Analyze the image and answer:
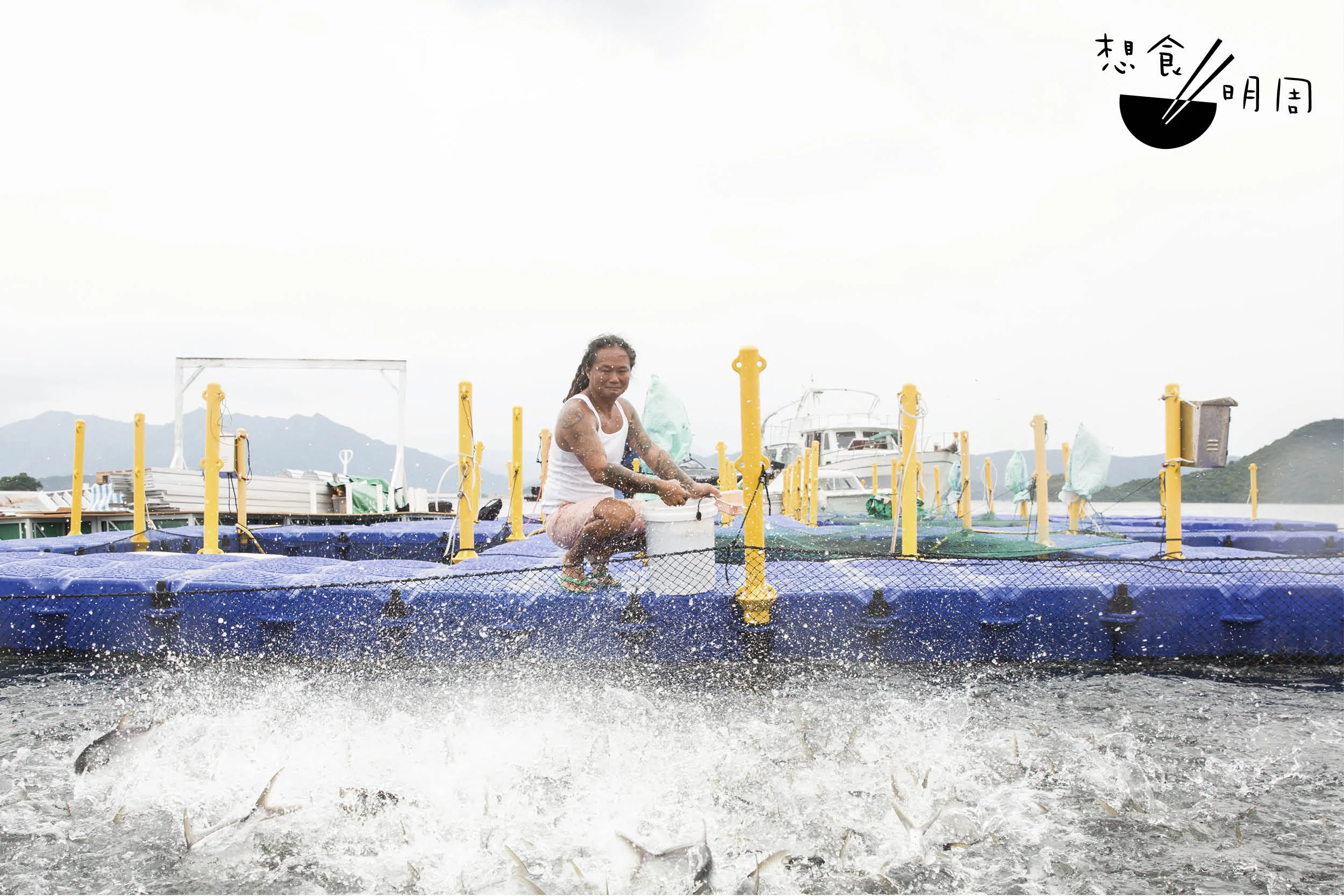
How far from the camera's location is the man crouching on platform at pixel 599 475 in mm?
4590

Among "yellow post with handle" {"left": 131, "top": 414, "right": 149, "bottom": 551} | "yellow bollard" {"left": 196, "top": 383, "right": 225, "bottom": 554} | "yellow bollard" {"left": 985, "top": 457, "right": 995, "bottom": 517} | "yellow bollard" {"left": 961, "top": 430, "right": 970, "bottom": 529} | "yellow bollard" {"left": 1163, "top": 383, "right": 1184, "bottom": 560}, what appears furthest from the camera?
"yellow bollard" {"left": 985, "top": 457, "right": 995, "bottom": 517}

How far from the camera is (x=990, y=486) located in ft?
62.7

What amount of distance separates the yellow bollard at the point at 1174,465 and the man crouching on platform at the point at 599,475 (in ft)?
15.4

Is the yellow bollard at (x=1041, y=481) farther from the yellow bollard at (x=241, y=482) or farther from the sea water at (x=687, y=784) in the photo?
the yellow bollard at (x=241, y=482)

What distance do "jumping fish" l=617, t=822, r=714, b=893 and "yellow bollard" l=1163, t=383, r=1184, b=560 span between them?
19.5 ft

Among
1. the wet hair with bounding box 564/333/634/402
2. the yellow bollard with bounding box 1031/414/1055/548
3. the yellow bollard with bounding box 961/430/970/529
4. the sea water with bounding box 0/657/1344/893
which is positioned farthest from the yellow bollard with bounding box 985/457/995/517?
the wet hair with bounding box 564/333/634/402

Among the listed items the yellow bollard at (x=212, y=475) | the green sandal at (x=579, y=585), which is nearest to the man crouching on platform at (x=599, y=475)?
the green sandal at (x=579, y=585)

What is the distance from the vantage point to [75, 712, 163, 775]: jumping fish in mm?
A: 3506

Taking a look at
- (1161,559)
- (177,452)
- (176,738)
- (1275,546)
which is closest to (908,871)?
(176,738)

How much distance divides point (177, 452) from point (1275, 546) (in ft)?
75.9

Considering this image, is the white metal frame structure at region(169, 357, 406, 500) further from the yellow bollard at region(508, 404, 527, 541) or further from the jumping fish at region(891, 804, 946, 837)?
the jumping fish at region(891, 804, 946, 837)

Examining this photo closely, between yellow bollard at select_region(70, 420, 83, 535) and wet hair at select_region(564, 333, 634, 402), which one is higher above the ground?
wet hair at select_region(564, 333, 634, 402)

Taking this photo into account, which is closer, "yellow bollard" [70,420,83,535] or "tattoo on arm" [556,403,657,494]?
"tattoo on arm" [556,403,657,494]

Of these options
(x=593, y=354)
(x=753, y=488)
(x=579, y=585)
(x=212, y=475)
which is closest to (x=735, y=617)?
(x=753, y=488)
